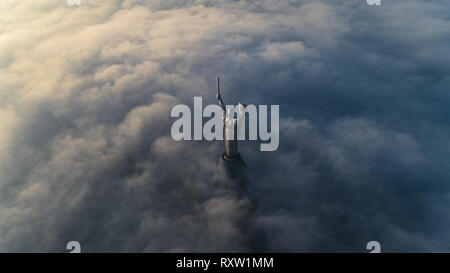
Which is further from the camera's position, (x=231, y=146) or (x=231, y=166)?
(x=231, y=166)

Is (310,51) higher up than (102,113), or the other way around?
(310,51)

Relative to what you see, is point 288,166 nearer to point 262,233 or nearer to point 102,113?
point 262,233

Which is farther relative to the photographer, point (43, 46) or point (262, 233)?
point (43, 46)

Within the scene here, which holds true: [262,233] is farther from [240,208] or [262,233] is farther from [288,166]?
[288,166]

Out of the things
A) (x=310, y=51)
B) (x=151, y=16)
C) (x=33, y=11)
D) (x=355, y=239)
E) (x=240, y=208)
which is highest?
(x=33, y=11)

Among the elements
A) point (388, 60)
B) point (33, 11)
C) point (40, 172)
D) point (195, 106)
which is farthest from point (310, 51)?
point (33, 11)

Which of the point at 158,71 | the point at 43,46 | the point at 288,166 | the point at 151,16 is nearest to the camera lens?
the point at 288,166

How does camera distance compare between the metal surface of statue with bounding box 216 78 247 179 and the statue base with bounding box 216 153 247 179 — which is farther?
the statue base with bounding box 216 153 247 179

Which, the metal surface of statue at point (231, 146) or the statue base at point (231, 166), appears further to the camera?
the statue base at point (231, 166)

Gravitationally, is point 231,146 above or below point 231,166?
above

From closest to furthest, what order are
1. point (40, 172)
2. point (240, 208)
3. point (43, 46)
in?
point (240, 208) → point (40, 172) → point (43, 46)
